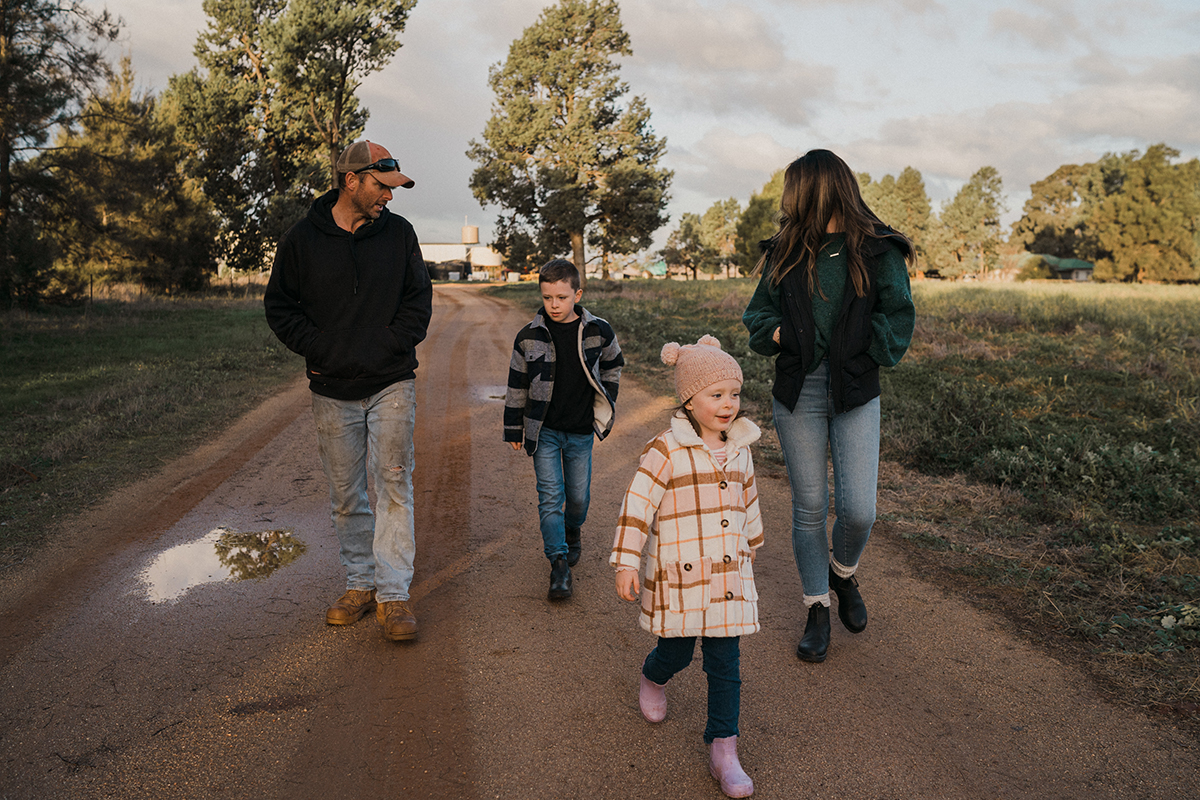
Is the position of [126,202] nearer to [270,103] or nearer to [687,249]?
[270,103]

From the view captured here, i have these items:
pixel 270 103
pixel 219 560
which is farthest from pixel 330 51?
pixel 219 560

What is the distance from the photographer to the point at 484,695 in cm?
321

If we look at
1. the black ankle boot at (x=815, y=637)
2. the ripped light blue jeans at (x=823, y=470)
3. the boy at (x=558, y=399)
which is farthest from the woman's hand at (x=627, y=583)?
the boy at (x=558, y=399)

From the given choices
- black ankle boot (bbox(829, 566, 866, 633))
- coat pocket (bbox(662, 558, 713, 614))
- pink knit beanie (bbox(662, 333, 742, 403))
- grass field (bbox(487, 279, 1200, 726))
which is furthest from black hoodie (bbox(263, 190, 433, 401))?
grass field (bbox(487, 279, 1200, 726))

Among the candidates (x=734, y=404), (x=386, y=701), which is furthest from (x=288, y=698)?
(x=734, y=404)

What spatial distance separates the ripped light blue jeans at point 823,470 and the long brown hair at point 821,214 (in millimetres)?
486

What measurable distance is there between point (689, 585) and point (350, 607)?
2091 mm

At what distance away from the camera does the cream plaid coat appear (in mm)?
2625

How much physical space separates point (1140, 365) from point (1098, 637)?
8207mm

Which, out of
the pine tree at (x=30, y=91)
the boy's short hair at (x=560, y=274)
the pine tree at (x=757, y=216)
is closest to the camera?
the boy's short hair at (x=560, y=274)

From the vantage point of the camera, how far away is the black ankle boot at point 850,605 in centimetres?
370

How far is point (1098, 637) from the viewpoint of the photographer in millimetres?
3734

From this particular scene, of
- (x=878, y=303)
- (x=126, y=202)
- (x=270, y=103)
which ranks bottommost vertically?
(x=878, y=303)

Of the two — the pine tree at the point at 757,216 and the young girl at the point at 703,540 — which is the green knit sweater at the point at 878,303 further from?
the pine tree at the point at 757,216
